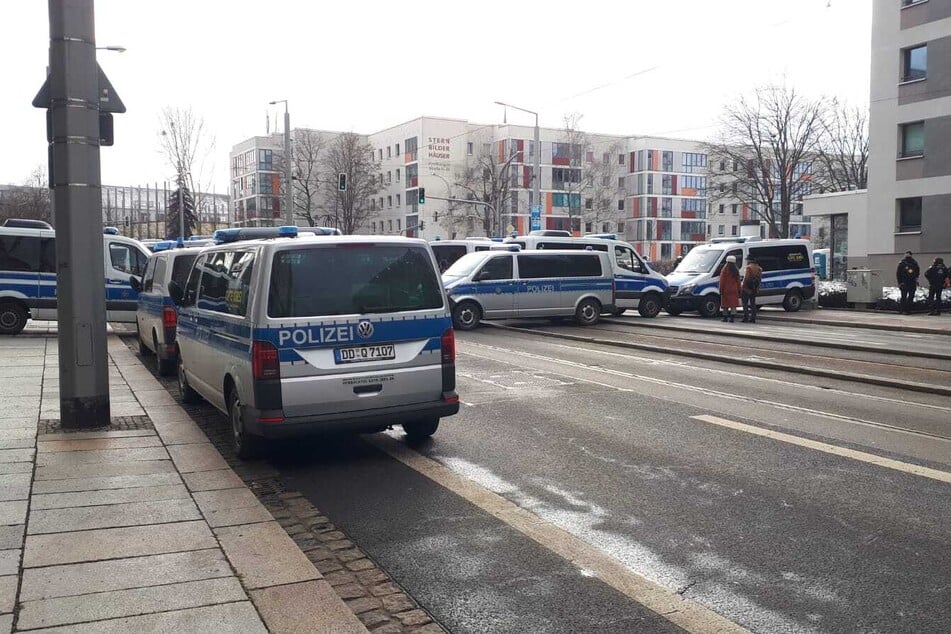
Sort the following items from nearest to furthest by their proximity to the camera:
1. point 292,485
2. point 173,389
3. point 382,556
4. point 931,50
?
1. point 382,556
2. point 292,485
3. point 173,389
4. point 931,50

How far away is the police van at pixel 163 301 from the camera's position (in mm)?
12484

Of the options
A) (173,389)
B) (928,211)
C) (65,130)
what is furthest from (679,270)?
(65,130)

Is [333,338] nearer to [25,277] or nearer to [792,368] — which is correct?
[792,368]

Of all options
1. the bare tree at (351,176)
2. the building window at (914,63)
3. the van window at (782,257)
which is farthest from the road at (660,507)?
Result: the bare tree at (351,176)

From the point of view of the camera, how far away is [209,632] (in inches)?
151

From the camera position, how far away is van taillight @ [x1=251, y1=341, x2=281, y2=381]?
6805 mm

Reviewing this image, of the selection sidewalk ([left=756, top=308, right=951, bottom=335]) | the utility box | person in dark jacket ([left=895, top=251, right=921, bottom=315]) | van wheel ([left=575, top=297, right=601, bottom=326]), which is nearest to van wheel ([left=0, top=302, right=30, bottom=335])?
van wheel ([left=575, top=297, right=601, bottom=326])

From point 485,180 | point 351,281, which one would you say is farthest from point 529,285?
point 485,180

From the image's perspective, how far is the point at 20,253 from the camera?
18.7 m

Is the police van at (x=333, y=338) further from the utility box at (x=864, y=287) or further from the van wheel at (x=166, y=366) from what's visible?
the utility box at (x=864, y=287)

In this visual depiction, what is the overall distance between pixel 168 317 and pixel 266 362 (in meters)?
6.28

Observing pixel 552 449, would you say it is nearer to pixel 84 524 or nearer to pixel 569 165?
pixel 84 524

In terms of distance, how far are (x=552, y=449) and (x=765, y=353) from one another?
898 centimetres

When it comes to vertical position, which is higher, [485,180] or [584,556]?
[485,180]
